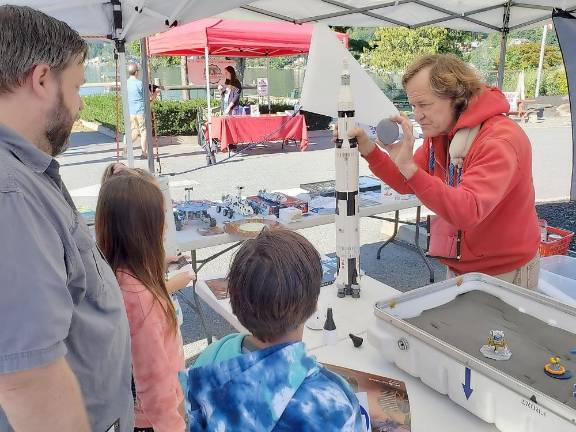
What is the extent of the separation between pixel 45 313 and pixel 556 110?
17.3 m

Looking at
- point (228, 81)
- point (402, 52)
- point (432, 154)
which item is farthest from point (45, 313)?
point (402, 52)

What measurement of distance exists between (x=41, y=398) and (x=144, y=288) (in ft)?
2.24

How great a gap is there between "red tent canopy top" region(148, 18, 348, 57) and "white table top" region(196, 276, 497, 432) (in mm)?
7077

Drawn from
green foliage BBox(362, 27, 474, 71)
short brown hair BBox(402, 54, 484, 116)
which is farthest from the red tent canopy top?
A: green foliage BBox(362, 27, 474, 71)

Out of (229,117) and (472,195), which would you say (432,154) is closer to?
(472,195)

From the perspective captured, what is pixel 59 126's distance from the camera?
1.05m

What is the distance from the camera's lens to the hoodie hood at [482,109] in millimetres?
1773

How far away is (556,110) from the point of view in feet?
50.8

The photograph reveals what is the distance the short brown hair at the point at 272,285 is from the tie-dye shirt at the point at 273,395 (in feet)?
0.22

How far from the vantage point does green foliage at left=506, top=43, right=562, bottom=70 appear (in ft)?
73.2

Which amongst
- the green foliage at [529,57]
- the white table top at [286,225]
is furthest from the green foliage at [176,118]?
the green foliage at [529,57]

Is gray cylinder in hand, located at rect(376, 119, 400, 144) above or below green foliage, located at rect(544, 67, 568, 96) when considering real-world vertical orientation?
below

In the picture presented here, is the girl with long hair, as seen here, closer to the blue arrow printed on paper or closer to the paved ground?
the blue arrow printed on paper

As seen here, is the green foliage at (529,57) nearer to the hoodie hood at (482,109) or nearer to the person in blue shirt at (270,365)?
the hoodie hood at (482,109)
